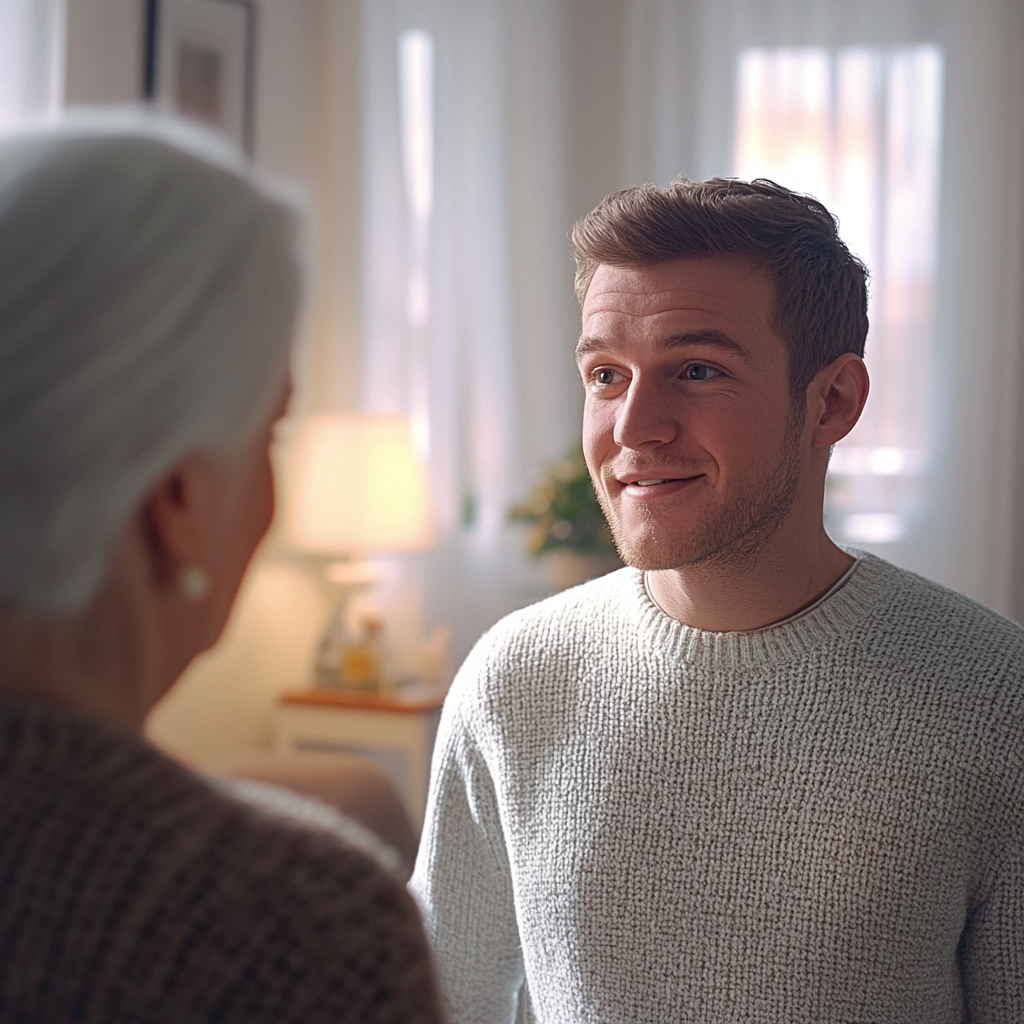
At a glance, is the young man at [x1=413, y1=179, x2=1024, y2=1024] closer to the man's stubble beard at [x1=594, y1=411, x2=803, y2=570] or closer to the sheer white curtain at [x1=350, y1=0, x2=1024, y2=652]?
the man's stubble beard at [x1=594, y1=411, x2=803, y2=570]

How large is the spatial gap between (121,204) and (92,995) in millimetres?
363

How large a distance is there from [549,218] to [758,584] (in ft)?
9.51

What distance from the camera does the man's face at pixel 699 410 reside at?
1.30 metres

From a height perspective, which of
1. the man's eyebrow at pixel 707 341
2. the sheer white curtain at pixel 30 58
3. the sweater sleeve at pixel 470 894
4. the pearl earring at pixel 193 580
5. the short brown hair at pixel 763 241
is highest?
the sheer white curtain at pixel 30 58

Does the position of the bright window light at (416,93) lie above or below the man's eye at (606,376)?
above

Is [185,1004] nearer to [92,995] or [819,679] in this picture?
[92,995]

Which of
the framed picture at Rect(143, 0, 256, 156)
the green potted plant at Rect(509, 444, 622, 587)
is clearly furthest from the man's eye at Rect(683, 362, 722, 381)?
the framed picture at Rect(143, 0, 256, 156)

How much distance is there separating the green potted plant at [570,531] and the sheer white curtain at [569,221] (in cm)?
36

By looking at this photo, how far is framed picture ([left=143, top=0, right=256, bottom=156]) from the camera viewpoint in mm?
3336

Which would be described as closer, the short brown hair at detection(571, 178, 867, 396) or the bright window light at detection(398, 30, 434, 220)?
the short brown hair at detection(571, 178, 867, 396)

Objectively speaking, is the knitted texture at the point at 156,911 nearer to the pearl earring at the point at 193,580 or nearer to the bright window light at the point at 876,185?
the pearl earring at the point at 193,580

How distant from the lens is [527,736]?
1.36m

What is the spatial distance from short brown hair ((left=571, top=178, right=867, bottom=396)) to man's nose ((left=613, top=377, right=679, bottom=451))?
13cm

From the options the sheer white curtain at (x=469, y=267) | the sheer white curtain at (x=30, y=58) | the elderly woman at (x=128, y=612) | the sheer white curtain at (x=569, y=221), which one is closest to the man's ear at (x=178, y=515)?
the elderly woman at (x=128, y=612)
